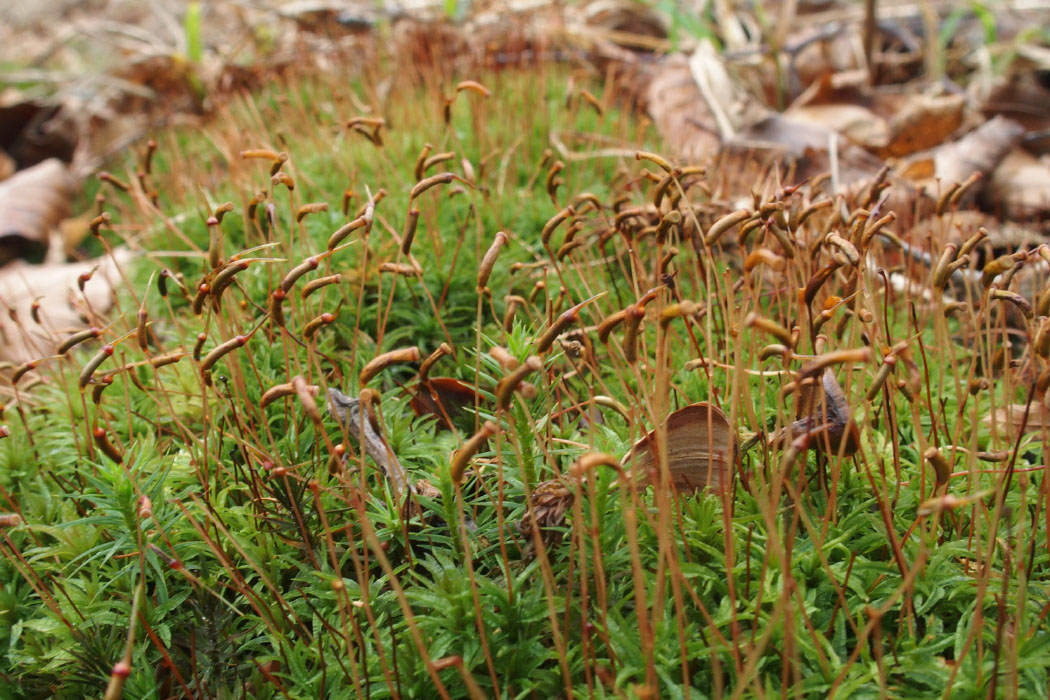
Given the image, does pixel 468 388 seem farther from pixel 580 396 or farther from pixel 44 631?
pixel 44 631

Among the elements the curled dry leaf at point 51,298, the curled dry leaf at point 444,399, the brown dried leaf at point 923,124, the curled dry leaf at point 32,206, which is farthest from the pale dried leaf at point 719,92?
the curled dry leaf at point 32,206

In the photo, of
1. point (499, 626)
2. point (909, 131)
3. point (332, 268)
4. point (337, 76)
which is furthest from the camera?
point (337, 76)

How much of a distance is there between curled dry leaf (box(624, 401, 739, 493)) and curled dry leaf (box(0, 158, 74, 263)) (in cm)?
297

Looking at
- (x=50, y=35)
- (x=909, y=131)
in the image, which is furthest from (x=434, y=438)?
(x=50, y=35)

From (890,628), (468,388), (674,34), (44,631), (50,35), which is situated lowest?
(890,628)

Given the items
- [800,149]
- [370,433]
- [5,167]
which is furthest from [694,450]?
[5,167]

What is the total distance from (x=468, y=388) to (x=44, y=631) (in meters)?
0.80

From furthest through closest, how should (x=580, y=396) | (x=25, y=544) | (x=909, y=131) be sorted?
(x=909, y=131) → (x=580, y=396) → (x=25, y=544)

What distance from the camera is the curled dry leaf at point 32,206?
3.18 meters

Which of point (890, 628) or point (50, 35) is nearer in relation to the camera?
point (890, 628)

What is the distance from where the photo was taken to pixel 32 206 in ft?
10.9

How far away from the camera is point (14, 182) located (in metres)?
3.53

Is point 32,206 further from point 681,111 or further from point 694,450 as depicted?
point 694,450

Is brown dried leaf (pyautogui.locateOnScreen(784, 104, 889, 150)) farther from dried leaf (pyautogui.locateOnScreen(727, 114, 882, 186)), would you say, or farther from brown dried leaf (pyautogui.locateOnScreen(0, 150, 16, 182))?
brown dried leaf (pyautogui.locateOnScreen(0, 150, 16, 182))
